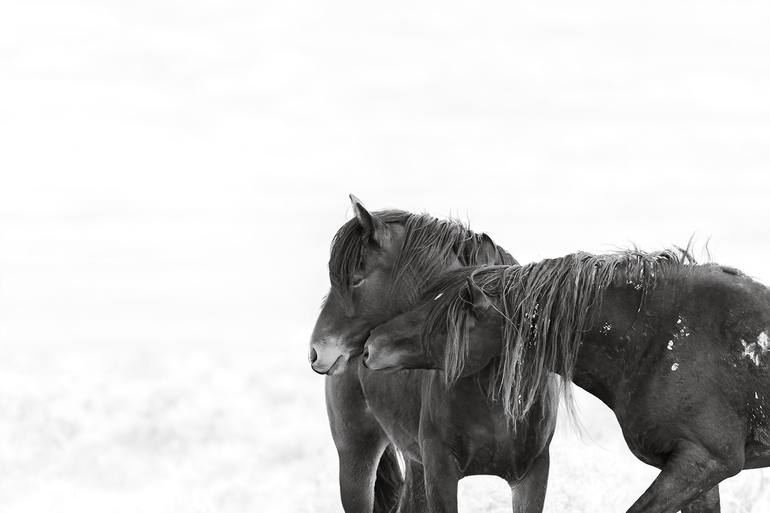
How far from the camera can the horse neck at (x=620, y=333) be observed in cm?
523

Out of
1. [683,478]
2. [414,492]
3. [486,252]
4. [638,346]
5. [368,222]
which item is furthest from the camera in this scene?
[414,492]

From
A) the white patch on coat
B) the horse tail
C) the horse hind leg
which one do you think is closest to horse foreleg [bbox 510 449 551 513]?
the horse hind leg

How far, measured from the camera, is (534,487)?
19.4ft

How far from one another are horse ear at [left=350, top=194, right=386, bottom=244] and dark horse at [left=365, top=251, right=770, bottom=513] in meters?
0.56

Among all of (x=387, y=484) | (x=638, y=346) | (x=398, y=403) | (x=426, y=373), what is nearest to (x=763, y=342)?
(x=638, y=346)

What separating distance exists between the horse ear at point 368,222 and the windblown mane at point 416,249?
0.11 ft

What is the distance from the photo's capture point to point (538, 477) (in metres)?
5.91

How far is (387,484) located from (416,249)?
210 cm

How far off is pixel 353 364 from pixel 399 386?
0.67m

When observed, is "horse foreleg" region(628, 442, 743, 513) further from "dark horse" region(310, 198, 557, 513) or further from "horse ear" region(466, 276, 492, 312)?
"horse ear" region(466, 276, 492, 312)

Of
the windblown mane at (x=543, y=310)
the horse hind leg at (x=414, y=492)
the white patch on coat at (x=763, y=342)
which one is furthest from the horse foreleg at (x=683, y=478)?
the horse hind leg at (x=414, y=492)

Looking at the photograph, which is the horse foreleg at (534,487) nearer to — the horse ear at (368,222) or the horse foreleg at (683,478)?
the horse foreleg at (683,478)

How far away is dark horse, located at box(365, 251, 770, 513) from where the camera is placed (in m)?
5.02

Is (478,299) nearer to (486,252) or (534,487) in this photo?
(486,252)
